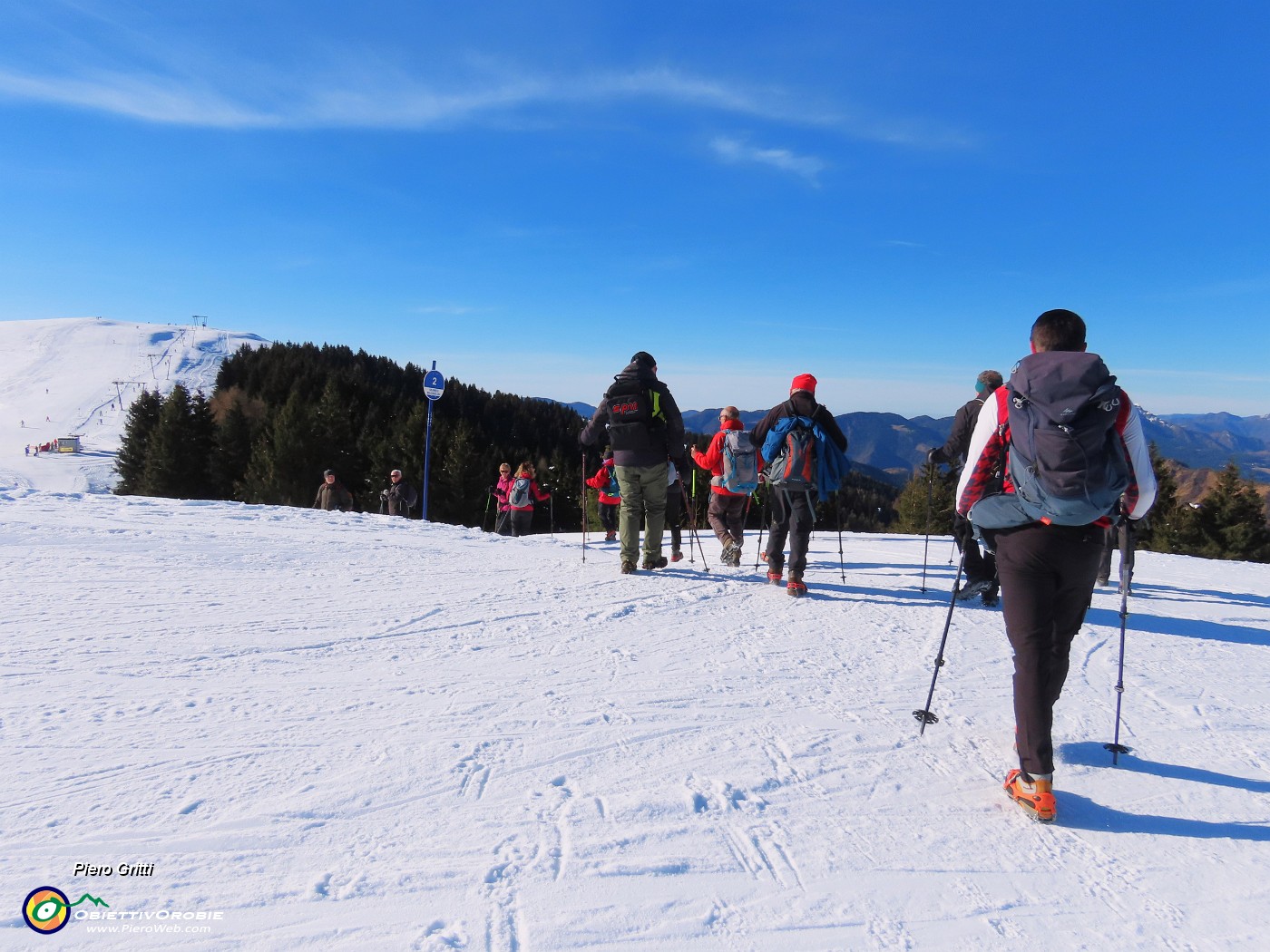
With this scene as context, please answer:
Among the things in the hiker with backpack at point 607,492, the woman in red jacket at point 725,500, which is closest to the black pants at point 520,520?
the hiker with backpack at point 607,492

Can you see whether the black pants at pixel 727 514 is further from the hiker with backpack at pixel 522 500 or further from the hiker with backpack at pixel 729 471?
the hiker with backpack at pixel 522 500

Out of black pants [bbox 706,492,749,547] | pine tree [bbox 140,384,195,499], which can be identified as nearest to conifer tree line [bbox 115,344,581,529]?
pine tree [bbox 140,384,195,499]

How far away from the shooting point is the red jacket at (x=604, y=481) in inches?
453

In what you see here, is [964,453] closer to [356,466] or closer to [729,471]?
[729,471]

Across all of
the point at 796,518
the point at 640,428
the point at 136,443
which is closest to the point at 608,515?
the point at 640,428

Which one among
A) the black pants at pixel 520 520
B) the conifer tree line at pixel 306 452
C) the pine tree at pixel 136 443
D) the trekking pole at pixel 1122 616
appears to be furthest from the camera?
Answer: the pine tree at pixel 136 443

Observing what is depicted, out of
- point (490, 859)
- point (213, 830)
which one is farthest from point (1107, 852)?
point (213, 830)

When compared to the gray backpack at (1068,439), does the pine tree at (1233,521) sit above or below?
below

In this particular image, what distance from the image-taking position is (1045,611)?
9.57ft

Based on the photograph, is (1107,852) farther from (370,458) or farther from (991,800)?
(370,458)

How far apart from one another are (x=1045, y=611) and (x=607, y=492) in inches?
374

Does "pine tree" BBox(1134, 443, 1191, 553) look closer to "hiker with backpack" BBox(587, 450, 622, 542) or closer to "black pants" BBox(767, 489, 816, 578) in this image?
"hiker with backpack" BBox(587, 450, 622, 542)

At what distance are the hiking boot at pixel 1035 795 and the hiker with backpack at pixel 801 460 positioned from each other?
3552mm

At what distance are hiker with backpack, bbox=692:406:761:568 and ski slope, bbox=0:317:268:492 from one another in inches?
1965
